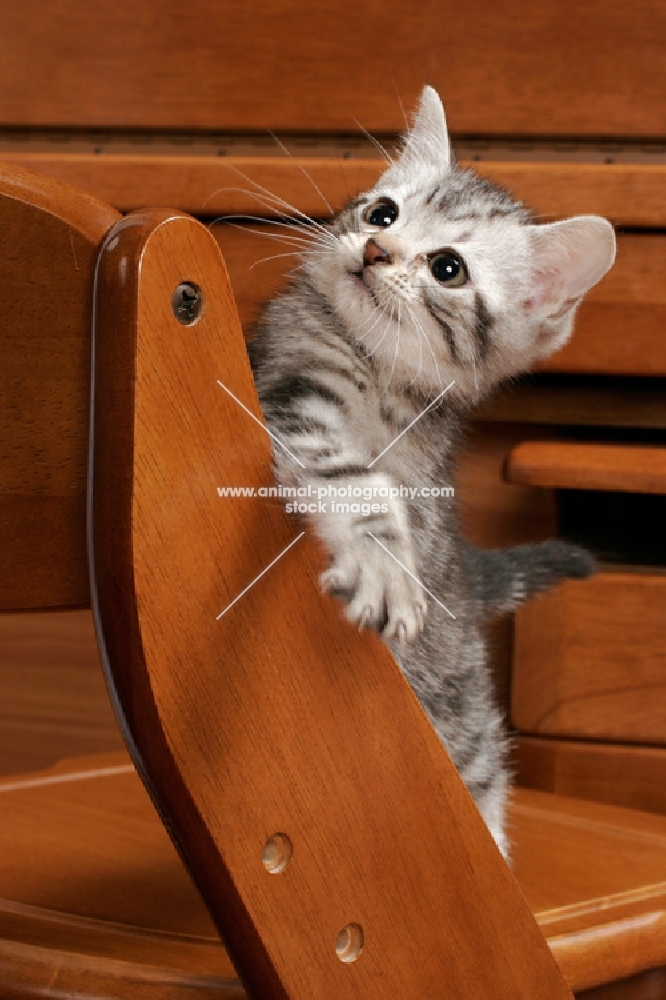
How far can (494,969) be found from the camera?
0.55 meters

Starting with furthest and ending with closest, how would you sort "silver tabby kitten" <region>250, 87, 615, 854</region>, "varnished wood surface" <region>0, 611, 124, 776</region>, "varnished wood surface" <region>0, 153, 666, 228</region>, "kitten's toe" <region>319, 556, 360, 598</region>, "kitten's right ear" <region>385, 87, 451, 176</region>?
"varnished wood surface" <region>0, 611, 124, 776</region>, "varnished wood surface" <region>0, 153, 666, 228</region>, "kitten's right ear" <region>385, 87, 451, 176</region>, "silver tabby kitten" <region>250, 87, 615, 854</region>, "kitten's toe" <region>319, 556, 360, 598</region>

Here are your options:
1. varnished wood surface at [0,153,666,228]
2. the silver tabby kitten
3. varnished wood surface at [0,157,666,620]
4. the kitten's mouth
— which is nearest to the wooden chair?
varnished wood surface at [0,157,666,620]

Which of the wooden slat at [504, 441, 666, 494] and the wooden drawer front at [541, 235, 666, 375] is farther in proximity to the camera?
the wooden drawer front at [541, 235, 666, 375]

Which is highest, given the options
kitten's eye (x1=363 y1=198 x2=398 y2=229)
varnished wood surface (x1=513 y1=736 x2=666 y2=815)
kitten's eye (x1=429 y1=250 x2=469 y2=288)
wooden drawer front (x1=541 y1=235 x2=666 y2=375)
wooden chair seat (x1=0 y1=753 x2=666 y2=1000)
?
kitten's eye (x1=363 y1=198 x2=398 y2=229)

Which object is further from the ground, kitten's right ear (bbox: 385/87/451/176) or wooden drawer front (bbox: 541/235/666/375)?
kitten's right ear (bbox: 385/87/451/176)

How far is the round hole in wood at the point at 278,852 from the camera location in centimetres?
47

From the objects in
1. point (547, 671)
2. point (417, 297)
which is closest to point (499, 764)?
point (547, 671)

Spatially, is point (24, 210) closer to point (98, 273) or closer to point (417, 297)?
point (98, 273)

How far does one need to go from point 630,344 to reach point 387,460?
0.50 metres

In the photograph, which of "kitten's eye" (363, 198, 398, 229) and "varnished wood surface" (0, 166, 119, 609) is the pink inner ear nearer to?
"kitten's eye" (363, 198, 398, 229)

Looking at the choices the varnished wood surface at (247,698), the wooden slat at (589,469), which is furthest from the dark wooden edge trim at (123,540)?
the wooden slat at (589,469)

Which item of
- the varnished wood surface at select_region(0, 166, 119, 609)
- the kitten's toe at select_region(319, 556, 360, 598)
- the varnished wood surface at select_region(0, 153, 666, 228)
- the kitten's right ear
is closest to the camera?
the varnished wood surface at select_region(0, 166, 119, 609)

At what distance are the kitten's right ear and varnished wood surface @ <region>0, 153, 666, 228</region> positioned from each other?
21 cm

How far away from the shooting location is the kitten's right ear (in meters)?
0.80
